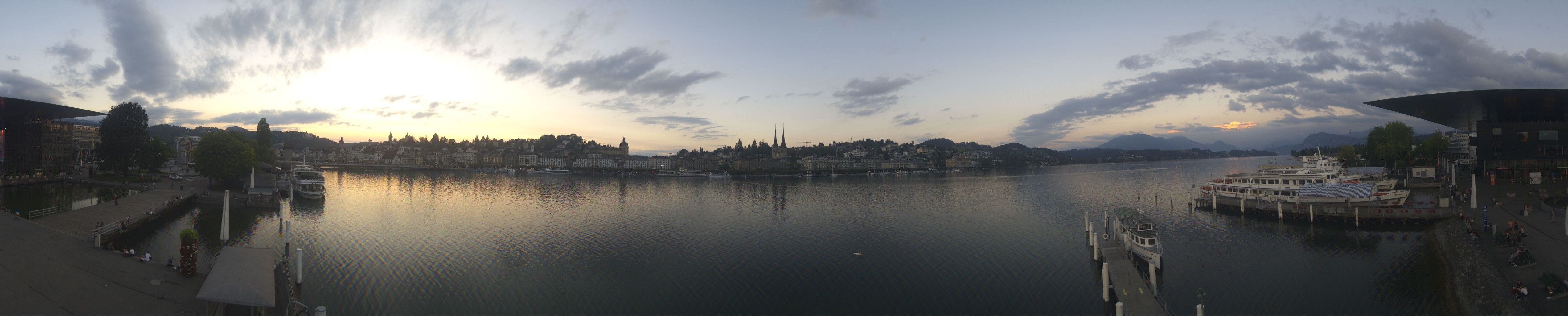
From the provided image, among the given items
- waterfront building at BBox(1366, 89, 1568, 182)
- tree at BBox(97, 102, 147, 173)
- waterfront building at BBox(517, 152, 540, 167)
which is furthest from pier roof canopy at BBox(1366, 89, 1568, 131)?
waterfront building at BBox(517, 152, 540, 167)

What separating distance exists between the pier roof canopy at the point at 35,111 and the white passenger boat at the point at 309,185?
69.1 ft

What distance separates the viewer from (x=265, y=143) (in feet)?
289

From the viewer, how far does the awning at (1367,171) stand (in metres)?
46.6

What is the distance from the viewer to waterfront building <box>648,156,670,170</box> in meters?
149

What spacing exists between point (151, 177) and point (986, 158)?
196155 mm

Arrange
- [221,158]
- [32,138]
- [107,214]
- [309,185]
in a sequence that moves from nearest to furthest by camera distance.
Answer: [107,214] → [221,158] → [309,185] → [32,138]

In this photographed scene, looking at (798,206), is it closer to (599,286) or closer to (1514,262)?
(599,286)

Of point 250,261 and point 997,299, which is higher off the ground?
point 250,261

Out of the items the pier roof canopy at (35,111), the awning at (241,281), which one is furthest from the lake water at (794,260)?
the pier roof canopy at (35,111)

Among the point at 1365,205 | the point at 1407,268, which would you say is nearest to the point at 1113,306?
the point at 1407,268

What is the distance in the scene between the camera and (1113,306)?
52.5 ft

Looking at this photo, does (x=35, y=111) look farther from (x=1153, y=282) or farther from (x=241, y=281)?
(x=1153, y=282)

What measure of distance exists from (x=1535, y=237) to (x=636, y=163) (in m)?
144

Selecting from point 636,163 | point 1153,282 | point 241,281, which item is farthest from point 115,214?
point 636,163
